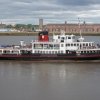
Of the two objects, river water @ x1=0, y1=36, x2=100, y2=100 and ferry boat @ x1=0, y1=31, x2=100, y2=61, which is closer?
river water @ x1=0, y1=36, x2=100, y2=100

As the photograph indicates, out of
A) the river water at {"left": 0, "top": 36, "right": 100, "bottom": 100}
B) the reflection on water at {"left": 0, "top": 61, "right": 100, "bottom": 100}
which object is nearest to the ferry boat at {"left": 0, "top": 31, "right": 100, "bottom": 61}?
the river water at {"left": 0, "top": 36, "right": 100, "bottom": 100}

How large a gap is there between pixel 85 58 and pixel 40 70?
8.25 metres

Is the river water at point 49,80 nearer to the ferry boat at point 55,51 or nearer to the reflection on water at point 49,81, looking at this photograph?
the reflection on water at point 49,81

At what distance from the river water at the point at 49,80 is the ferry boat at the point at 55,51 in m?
1.00

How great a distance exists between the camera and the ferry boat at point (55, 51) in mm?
49094

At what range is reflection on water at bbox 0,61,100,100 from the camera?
2954 centimetres

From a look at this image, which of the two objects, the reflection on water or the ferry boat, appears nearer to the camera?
the reflection on water

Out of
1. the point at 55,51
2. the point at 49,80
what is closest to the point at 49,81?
the point at 49,80

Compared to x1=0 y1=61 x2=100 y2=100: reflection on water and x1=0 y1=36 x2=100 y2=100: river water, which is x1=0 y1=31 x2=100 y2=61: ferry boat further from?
x1=0 y1=61 x2=100 y2=100: reflection on water

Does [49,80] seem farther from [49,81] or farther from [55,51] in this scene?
[55,51]

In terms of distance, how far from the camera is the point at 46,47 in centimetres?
5041

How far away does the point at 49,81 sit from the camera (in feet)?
117

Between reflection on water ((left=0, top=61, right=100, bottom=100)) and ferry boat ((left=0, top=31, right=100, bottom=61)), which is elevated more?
ferry boat ((left=0, top=31, right=100, bottom=61))

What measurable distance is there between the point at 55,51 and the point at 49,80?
13.8 metres
